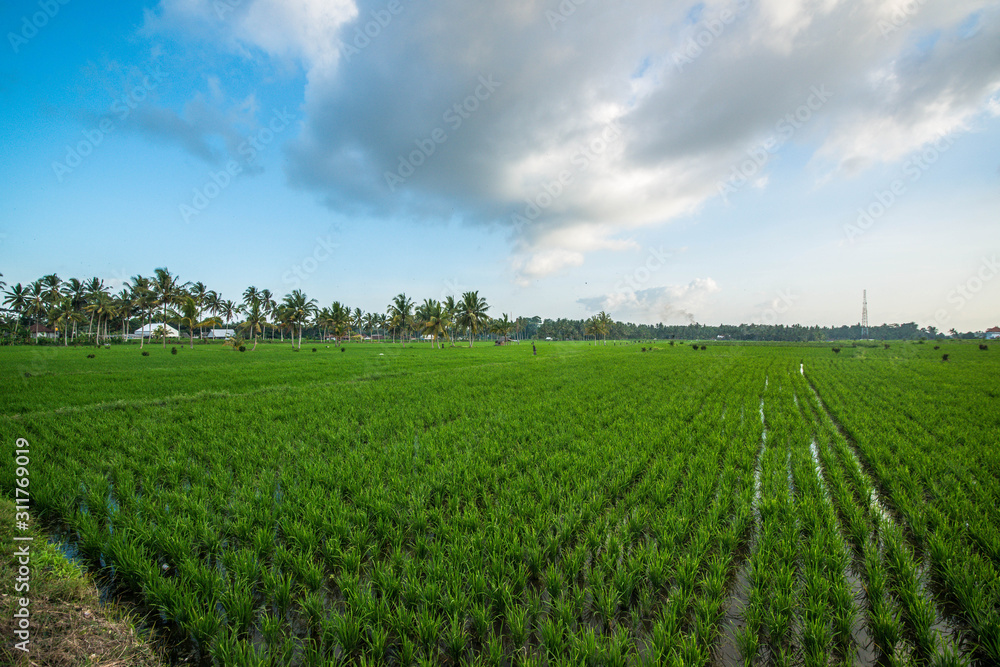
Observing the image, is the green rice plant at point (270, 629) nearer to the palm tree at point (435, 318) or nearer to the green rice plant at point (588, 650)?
the green rice plant at point (588, 650)

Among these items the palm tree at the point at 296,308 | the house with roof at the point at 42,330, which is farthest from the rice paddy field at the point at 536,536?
the house with roof at the point at 42,330

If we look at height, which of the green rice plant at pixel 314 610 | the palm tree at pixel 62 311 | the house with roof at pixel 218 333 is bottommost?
the green rice plant at pixel 314 610

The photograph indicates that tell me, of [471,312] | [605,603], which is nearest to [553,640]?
[605,603]

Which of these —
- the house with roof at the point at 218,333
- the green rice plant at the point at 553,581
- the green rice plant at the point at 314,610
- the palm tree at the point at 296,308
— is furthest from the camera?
the house with roof at the point at 218,333

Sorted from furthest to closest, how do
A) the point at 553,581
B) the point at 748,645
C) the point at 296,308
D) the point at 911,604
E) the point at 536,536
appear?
the point at 296,308 < the point at 536,536 < the point at 553,581 < the point at 911,604 < the point at 748,645

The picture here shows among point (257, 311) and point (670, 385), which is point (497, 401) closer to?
point (670, 385)

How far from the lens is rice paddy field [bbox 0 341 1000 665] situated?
278cm

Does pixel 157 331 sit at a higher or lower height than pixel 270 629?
higher

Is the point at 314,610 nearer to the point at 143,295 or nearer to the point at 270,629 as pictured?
the point at 270,629

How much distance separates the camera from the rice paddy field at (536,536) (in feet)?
9.11

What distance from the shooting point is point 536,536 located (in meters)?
4.00

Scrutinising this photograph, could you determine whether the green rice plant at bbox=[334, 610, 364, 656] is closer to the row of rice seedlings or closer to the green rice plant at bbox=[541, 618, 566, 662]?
the green rice plant at bbox=[541, 618, 566, 662]

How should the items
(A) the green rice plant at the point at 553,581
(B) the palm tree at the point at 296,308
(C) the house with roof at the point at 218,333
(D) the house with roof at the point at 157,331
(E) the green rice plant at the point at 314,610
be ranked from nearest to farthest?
1. (E) the green rice plant at the point at 314,610
2. (A) the green rice plant at the point at 553,581
3. (B) the palm tree at the point at 296,308
4. (D) the house with roof at the point at 157,331
5. (C) the house with roof at the point at 218,333

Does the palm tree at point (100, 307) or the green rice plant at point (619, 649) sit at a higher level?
the palm tree at point (100, 307)
